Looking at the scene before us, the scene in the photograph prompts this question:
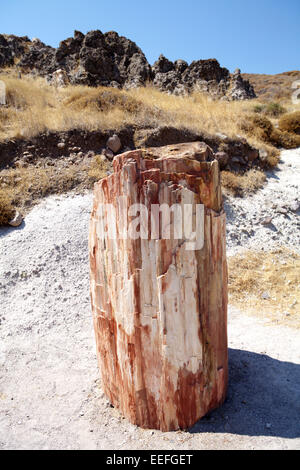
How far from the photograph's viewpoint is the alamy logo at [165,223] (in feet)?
6.43

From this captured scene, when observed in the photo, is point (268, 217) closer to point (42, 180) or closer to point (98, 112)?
point (42, 180)

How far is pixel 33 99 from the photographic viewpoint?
29.0ft

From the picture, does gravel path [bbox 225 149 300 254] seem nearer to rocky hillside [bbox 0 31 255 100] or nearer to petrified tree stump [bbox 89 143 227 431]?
petrified tree stump [bbox 89 143 227 431]

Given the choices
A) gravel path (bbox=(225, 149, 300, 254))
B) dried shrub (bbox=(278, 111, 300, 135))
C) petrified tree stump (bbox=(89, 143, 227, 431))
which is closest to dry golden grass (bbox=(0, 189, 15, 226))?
petrified tree stump (bbox=(89, 143, 227, 431))

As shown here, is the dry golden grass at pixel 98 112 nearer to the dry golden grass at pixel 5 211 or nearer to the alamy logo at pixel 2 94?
the alamy logo at pixel 2 94

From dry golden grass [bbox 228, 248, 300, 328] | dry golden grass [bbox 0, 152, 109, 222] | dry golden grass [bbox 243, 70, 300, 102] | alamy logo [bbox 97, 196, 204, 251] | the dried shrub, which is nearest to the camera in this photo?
alamy logo [bbox 97, 196, 204, 251]

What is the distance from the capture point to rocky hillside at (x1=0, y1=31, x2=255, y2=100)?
1212 cm

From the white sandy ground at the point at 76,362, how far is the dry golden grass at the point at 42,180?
33 centimetres

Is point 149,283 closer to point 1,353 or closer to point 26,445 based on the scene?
point 26,445

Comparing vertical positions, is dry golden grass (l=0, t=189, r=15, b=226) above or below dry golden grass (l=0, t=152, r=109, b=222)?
below

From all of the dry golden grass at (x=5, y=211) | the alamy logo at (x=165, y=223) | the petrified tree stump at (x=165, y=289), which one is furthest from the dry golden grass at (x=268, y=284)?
the dry golden grass at (x=5, y=211)

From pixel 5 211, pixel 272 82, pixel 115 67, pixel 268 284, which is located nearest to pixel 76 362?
pixel 268 284

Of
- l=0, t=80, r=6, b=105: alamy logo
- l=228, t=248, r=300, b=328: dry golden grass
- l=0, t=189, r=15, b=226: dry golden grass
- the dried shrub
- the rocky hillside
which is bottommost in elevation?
l=228, t=248, r=300, b=328: dry golden grass

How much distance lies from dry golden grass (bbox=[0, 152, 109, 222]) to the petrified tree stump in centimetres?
442
